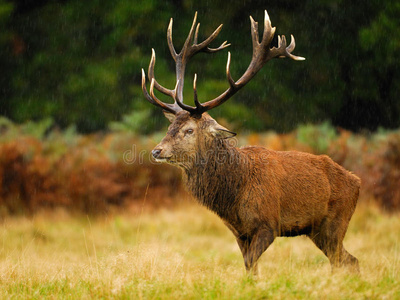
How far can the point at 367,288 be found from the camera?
17.2 ft

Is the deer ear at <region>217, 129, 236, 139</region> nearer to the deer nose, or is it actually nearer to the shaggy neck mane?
the shaggy neck mane

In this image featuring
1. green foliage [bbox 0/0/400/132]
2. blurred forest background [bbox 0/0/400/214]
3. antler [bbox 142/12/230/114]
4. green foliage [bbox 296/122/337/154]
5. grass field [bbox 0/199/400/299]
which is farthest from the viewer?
green foliage [bbox 0/0/400/132]

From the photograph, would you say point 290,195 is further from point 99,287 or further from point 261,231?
point 99,287

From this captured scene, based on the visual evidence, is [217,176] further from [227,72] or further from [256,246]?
[227,72]

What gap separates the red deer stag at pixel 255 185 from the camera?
6.27 m

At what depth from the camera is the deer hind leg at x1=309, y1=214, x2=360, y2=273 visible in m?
6.61

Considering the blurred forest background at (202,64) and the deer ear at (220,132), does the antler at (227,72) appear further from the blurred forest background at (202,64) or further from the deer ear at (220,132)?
the blurred forest background at (202,64)

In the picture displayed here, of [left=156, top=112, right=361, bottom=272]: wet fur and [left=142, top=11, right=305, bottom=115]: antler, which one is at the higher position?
[left=142, top=11, right=305, bottom=115]: antler

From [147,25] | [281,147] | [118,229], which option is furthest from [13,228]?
[147,25]

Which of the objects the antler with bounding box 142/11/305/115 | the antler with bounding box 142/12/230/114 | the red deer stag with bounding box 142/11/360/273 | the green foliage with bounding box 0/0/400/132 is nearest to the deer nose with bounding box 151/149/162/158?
the red deer stag with bounding box 142/11/360/273

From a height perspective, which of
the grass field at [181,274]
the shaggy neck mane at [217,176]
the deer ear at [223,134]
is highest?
the deer ear at [223,134]

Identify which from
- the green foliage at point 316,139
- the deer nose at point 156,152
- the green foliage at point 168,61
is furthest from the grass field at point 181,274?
the green foliage at point 168,61

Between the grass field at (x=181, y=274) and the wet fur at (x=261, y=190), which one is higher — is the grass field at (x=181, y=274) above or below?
below

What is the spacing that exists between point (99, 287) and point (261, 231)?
1829mm
